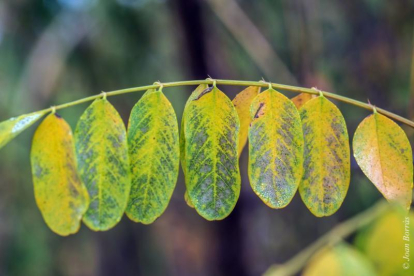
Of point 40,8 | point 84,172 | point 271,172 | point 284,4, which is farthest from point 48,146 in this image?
point 40,8

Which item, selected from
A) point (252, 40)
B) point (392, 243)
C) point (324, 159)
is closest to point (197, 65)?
point (252, 40)

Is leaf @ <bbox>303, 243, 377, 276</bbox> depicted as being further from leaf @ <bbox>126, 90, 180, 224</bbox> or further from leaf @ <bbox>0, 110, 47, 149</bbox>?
leaf @ <bbox>0, 110, 47, 149</bbox>

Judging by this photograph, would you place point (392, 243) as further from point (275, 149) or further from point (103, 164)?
point (103, 164)

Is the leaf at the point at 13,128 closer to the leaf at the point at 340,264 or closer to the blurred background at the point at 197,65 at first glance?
the leaf at the point at 340,264

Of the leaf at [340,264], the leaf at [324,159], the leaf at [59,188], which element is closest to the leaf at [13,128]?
the leaf at [59,188]


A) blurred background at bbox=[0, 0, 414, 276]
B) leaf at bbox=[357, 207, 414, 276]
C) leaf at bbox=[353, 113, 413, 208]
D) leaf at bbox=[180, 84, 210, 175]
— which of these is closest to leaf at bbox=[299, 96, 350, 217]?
leaf at bbox=[353, 113, 413, 208]
